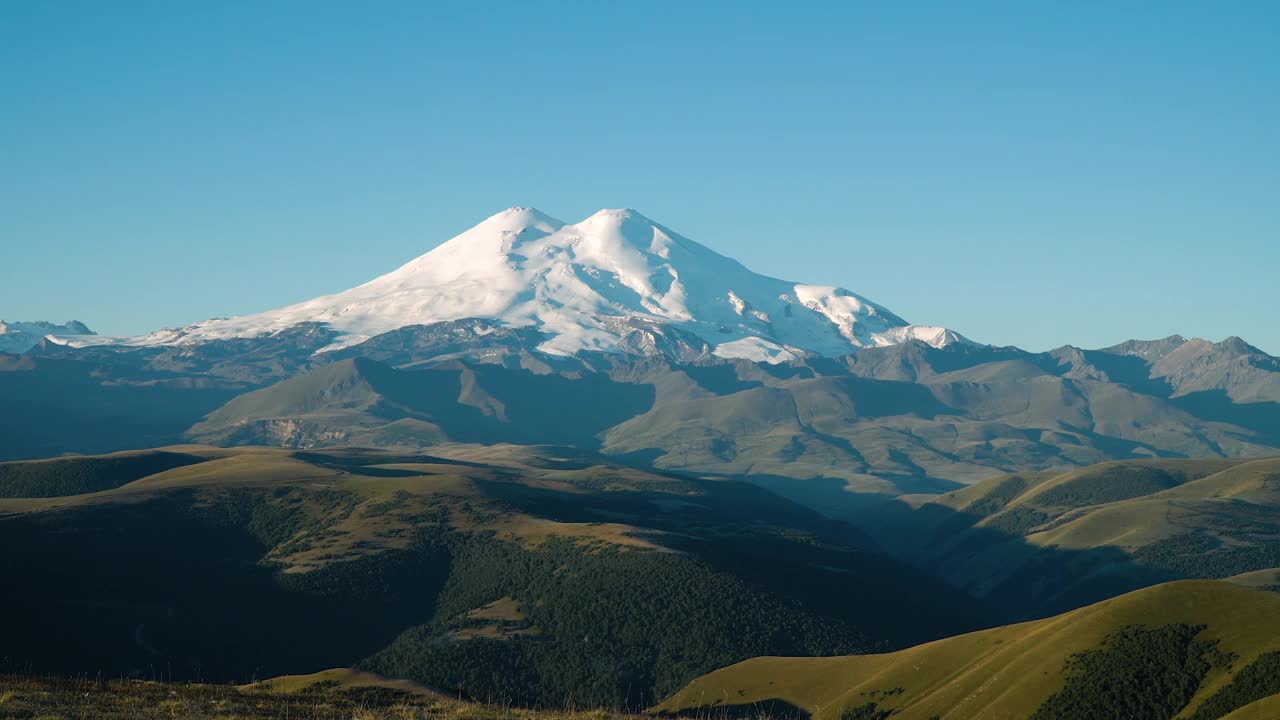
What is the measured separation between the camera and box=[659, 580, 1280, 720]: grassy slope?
118750 millimetres

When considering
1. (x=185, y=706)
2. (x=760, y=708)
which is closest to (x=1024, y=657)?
(x=760, y=708)

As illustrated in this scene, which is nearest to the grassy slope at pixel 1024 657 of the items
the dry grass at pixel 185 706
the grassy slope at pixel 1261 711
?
the grassy slope at pixel 1261 711

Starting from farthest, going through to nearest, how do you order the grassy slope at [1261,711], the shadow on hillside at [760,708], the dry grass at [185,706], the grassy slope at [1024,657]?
the shadow on hillside at [760,708] < the grassy slope at [1024,657] < the grassy slope at [1261,711] < the dry grass at [185,706]

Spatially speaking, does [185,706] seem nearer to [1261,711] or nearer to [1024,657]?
[1261,711]

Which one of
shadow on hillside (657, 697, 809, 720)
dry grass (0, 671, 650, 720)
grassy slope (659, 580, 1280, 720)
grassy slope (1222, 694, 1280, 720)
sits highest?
dry grass (0, 671, 650, 720)

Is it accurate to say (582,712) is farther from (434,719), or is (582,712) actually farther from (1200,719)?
(1200,719)

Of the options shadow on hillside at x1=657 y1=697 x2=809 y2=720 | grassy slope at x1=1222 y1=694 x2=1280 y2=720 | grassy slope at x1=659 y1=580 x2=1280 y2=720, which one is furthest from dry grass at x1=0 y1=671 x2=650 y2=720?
shadow on hillside at x1=657 y1=697 x2=809 y2=720

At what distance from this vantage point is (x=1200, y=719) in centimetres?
10556

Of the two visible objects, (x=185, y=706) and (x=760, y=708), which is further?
(x=760, y=708)

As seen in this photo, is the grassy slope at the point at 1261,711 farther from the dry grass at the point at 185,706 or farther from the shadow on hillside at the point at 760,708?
the shadow on hillside at the point at 760,708

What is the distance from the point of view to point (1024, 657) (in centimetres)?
13200

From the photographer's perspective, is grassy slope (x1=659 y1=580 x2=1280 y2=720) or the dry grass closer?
the dry grass

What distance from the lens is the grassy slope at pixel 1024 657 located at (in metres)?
119

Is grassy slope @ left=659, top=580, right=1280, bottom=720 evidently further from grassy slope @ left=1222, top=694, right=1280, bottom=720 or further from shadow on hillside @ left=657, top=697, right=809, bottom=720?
grassy slope @ left=1222, top=694, right=1280, bottom=720
